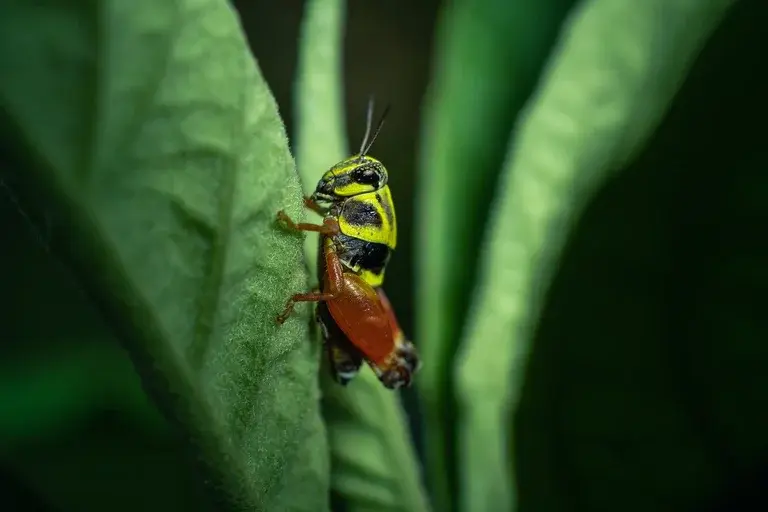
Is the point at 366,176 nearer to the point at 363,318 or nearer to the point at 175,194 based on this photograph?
the point at 363,318

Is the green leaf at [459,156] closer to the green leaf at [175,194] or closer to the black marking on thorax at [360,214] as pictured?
the black marking on thorax at [360,214]

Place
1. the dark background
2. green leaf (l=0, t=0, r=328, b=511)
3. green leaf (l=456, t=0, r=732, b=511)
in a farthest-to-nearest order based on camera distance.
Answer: green leaf (l=456, t=0, r=732, b=511)
the dark background
green leaf (l=0, t=0, r=328, b=511)

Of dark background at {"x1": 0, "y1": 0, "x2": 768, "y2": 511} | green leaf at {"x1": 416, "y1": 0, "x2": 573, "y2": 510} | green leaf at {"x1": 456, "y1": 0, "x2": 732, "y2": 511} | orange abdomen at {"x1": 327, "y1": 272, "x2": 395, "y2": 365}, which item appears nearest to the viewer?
dark background at {"x1": 0, "y1": 0, "x2": 768, "y2": 511}

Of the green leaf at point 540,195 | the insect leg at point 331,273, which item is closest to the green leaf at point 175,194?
the green leaf at point 540,195

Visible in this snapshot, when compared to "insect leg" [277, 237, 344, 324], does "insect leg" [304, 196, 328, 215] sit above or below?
above

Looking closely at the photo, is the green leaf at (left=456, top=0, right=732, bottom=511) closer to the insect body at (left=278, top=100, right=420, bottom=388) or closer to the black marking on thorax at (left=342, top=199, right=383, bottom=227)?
the insect body at (left=278, top=100, right=420, bottom=388)

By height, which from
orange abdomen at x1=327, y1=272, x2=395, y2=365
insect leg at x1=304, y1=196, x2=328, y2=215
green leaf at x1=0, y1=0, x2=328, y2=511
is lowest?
orange abdomen at x1=327, y1=272, x2=395, y2=365

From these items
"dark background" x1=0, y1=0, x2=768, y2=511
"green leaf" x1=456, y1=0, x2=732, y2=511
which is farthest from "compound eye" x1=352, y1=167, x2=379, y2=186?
"dark background" x1=0, y1=0, x2=768, y2=511
